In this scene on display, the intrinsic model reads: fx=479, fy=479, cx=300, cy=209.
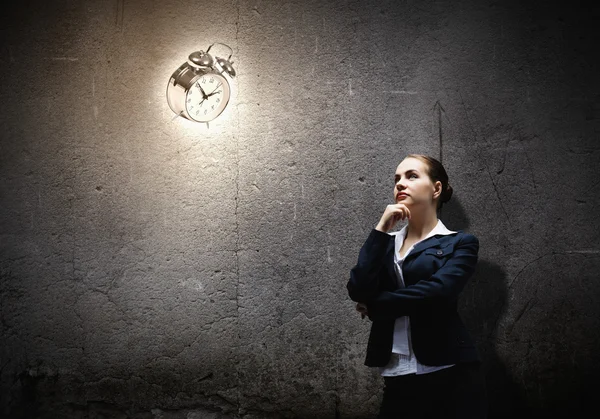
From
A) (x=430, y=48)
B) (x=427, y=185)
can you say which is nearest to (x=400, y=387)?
(x=427, y=185)

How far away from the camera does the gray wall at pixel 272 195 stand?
338 cm

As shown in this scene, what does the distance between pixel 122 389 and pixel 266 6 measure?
117 inches

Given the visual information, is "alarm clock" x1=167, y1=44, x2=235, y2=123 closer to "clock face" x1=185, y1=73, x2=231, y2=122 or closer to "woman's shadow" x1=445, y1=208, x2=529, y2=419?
"clock face" x1=185, y1=73, x2=231, y2=122

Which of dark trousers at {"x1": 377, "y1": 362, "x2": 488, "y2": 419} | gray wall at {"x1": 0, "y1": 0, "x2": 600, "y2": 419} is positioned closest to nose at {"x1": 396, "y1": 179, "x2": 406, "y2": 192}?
gray wall at {"x1": 0, "y1": 0, "x2": 600, "y2": 419}

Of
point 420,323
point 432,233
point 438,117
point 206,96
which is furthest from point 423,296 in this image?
point 206,96

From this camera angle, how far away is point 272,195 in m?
3.47

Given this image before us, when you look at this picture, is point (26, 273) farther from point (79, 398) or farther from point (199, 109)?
point (199, 109)

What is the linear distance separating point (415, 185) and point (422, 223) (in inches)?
8.4

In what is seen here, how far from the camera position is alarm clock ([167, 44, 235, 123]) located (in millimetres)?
3273

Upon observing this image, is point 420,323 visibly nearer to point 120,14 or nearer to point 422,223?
point 422,223

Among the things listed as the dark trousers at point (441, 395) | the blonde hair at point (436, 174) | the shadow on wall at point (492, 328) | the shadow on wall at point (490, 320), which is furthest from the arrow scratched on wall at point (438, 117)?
the dark trousers at point (441, 395)

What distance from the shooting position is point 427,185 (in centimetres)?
262

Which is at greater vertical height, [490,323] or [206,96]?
[206,96]

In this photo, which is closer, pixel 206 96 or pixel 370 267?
pixel 370 267
